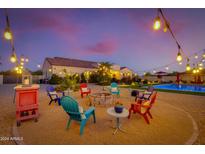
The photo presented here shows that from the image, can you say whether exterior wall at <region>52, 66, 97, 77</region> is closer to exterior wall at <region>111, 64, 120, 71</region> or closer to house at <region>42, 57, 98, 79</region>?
house at <region>42, 57, 98, 79</region>

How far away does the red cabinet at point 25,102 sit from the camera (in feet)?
11.1

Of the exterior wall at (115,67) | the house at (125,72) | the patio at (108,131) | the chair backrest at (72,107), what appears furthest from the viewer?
the house at (125,72)

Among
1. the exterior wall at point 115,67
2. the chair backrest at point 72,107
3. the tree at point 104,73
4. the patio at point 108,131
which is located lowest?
the patio at point 108,131

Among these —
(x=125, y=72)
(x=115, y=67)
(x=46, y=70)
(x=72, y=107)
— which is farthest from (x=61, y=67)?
(x=72, y=107)

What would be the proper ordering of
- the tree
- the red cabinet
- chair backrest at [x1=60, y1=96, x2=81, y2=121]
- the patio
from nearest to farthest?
the patio < chair backrest at [x1=60, y1=96, x2=81, y2=121] < the red cabinet < the tree

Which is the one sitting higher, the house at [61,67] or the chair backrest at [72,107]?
the house at [61,67]

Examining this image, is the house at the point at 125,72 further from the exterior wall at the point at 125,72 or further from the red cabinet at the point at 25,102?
the red cabinet at the point at 25,102

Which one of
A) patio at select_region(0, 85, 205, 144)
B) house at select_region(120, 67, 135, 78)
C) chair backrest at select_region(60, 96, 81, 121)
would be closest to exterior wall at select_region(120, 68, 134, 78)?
house at select_region(120, 67, 135, 78)

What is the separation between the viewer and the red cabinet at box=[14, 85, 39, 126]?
3.39 metres

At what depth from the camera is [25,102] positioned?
3.58 m

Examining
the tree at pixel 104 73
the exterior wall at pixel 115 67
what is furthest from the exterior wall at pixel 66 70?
the tree at pixel 104 73

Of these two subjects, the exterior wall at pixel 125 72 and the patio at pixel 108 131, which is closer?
the patio at pixel 108 131

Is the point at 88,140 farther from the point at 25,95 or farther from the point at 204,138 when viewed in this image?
the point at 204,138

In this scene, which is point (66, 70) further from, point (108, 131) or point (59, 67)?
point (108, 131)
